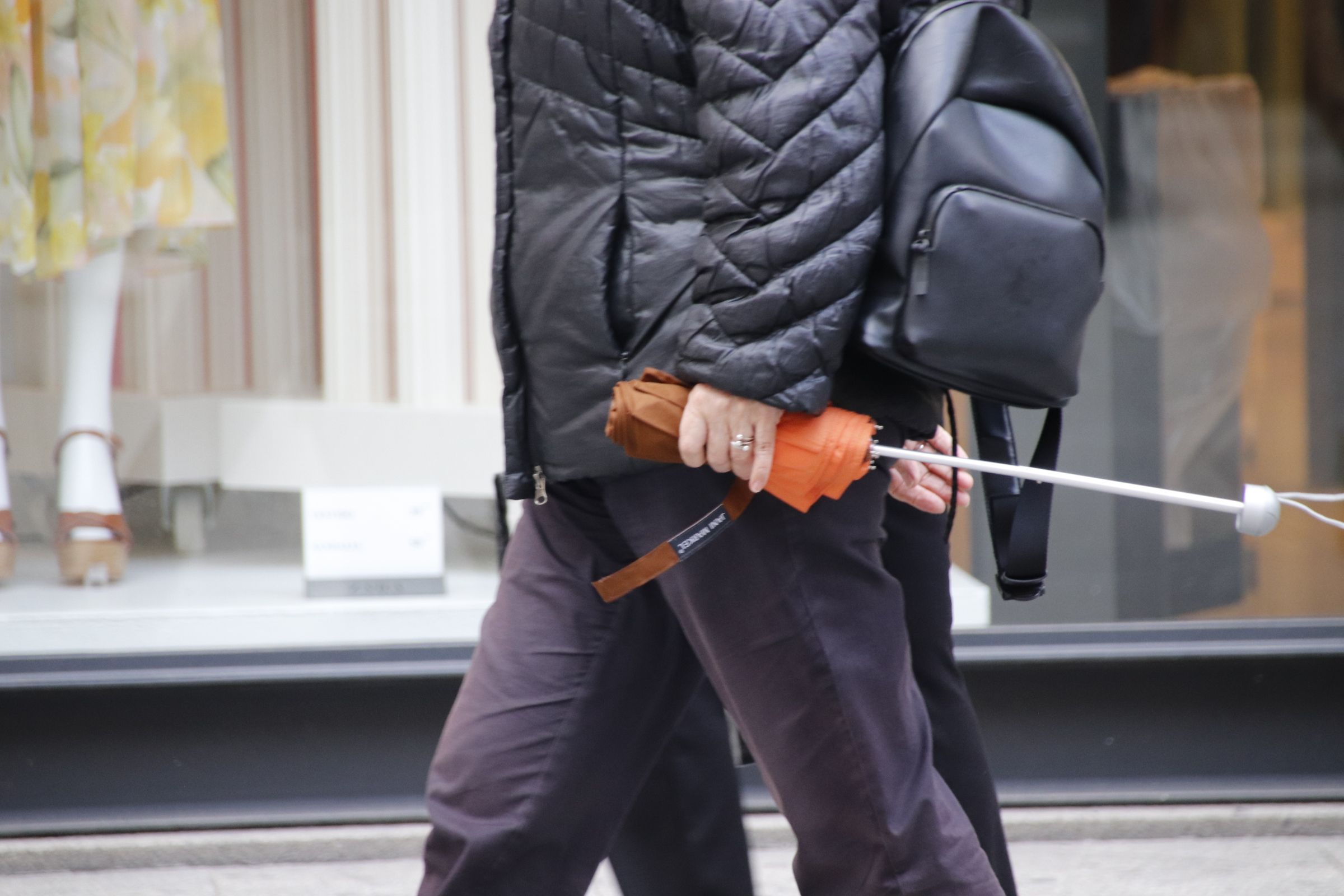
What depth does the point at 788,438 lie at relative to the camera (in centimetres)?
118

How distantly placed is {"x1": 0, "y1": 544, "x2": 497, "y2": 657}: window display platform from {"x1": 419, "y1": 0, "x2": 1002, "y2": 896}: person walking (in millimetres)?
1314

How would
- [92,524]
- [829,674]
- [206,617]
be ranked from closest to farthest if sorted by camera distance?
1. [829,674]
2. [206,617]
3. [92,524]

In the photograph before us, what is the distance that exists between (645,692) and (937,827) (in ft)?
1.04

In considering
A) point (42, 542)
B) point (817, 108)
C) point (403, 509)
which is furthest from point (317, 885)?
point (817, 108)

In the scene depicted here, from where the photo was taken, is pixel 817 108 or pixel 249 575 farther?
pixel 249 575

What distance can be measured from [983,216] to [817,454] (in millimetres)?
238

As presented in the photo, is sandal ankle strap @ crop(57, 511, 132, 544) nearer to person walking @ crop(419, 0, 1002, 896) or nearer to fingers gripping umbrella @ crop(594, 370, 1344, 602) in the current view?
person walking @ crop(419, 0, 1002, 896)

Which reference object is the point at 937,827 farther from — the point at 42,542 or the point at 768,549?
the point at 42,542

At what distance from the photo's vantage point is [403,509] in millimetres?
2783

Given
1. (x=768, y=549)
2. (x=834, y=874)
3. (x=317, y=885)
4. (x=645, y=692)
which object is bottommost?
(x=317, y=885)

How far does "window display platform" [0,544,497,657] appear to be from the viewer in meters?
2.65

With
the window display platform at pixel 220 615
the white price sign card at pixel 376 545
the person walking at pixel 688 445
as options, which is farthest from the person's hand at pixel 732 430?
the white price sign card at pixel 376 545

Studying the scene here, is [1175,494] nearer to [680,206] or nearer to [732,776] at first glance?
[680,206]

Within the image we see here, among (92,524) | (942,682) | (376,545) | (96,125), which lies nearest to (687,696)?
(942,682)
